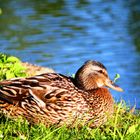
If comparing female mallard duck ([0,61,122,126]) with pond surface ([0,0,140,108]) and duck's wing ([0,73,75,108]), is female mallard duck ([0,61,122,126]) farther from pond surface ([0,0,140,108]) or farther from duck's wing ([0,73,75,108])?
pond surface ([0,0,140,108])

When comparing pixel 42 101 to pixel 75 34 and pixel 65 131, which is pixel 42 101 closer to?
pixel 65 131

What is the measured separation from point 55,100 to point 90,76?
49 cm

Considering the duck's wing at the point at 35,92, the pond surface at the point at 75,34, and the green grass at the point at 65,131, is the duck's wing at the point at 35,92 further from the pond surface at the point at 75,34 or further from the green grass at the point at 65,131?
the pond surface at the point at 75,34

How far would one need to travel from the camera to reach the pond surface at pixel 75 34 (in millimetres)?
14047

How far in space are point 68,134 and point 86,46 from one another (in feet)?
33.1

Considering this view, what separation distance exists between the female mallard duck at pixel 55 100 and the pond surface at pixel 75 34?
12.4 feet

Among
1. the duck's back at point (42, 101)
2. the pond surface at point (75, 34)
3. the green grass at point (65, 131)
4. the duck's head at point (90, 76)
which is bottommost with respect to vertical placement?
the green grass at point (65, 131)

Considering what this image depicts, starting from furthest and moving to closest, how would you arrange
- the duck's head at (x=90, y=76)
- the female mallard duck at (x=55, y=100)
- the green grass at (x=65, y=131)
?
the duck's head at (x=90, y=76)
the female mallard duck at (x=55, y=100)
the green grass at (x=65, y=131)

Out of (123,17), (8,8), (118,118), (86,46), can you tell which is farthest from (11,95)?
(8,8)

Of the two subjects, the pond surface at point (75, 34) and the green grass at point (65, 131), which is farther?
the pond surface at point (75, 34)

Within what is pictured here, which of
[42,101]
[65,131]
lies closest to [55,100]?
[42,101]

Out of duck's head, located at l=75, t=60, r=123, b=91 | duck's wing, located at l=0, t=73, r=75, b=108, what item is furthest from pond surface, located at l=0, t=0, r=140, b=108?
duck's wing, located at l=0, t=73, r=75, b=108

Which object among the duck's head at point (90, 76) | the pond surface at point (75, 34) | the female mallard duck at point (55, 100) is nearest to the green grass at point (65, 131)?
the female mallard duck at point (55, 100)

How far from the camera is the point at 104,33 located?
57.2ft
